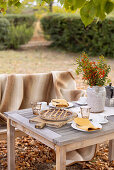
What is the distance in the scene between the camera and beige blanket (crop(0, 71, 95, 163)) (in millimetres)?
3641

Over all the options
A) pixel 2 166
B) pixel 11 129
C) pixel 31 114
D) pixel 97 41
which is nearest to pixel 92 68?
pixel 31 114

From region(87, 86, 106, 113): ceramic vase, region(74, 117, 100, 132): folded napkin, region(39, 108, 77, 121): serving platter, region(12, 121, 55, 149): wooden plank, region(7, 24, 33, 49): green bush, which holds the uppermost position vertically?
region(7, 24, 33, 49): green bush

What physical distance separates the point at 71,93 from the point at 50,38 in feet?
25.9

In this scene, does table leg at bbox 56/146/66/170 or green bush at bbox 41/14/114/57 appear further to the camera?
green bush at bbox 41/14/114/57

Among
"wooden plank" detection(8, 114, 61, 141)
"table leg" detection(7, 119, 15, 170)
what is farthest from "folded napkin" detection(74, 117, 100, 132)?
"table leg" detection(7, 119, 15, 170)

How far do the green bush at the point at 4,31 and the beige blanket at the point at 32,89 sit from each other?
723 cm

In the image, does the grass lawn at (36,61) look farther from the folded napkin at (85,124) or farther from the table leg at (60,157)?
the table leg at (60,157)

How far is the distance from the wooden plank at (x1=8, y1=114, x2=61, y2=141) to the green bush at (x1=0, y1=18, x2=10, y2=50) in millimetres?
8595

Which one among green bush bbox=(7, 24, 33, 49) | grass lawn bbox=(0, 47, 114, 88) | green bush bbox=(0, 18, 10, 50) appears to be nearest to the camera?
grass lawn bbox=(0, 47, 114, 88)

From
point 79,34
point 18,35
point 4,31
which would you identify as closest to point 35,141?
point 79,34

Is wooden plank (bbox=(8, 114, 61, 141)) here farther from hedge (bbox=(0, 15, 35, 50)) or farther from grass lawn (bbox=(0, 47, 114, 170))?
hedge (bbox=(0, 15, 35, 50))

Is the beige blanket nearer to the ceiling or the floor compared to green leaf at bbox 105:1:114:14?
nearer to the floor

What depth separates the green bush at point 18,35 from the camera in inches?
442

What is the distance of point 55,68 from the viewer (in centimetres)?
941
